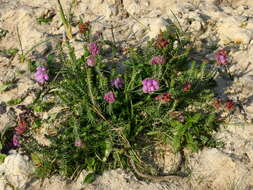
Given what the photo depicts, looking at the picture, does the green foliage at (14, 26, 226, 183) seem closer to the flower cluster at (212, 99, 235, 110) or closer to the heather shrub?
the heather shrub

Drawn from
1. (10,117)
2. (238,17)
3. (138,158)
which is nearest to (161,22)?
(238,17)

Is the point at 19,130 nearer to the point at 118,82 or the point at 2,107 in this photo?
the point at 2,107

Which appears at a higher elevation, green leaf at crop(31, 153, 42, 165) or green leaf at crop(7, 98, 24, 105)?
green leaf at crop(7, 98, 24, 105)

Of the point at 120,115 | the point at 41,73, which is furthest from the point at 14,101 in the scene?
the point at 120,115

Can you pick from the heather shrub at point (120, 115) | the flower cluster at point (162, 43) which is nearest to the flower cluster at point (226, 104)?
the heather shrub at point (120, 115)

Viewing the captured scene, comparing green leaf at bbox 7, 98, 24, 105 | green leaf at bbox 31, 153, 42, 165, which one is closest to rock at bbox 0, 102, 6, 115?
green leaf at bbox 7, 98, 24, 105

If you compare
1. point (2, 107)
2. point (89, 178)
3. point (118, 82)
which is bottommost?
point (89, 178)

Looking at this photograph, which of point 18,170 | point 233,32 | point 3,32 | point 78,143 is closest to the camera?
point 78,143

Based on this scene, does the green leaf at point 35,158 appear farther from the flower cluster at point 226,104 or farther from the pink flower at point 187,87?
the flower cluster at point 226,104

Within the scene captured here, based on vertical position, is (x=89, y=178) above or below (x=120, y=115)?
Answer: below

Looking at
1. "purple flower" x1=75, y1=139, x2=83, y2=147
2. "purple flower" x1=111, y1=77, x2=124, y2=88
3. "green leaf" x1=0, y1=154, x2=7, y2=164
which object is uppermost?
"purple flower" x1=111, y1=77, x2=124, y2=88
